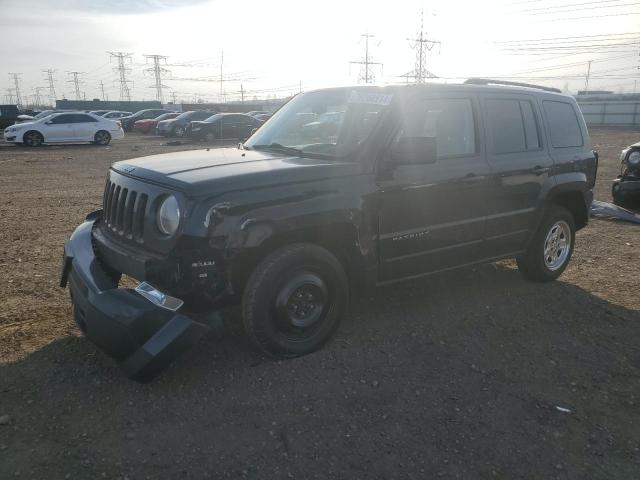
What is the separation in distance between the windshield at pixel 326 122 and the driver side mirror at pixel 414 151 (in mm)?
298

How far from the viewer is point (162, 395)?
133 inches

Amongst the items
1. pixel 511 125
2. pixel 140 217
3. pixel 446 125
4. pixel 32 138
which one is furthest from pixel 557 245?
pixel 32 138

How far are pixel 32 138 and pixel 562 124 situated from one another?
946 inches

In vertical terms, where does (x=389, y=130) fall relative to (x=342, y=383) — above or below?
above

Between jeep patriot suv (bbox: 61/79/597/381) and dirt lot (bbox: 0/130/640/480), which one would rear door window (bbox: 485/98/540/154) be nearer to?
jeep patriot suv (bbox: 61/79/597/381)

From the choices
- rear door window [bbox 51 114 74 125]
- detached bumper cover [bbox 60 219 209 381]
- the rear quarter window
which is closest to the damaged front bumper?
the rear quarter window

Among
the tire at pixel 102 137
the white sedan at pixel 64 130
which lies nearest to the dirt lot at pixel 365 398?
the white sedan at pixel 64 130

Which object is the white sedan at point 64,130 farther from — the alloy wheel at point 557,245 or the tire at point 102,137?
the alloy wheel at point 557,245

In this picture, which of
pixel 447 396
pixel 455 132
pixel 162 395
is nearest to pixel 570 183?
pixel 455 132

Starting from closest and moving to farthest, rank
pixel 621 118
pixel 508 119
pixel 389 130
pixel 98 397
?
pixel 98 397, pixel 389 130, pixel 508 119, pixel 621 118

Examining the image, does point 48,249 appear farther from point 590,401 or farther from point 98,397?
point 590,401

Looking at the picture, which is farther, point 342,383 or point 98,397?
point 342,383

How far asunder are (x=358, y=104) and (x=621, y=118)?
50.2 metres

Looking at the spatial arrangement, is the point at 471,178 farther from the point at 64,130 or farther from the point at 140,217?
the point at 64,130
